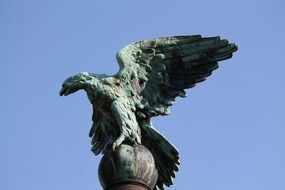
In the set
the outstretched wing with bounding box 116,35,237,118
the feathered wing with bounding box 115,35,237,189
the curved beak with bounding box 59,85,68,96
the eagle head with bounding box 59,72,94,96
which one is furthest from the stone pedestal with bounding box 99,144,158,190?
the curved beak with bounding box 59,85,68,96

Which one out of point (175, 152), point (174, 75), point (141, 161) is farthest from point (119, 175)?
point (174, 75)

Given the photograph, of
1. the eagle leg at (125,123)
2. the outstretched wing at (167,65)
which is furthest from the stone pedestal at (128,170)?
the outstretched wing at (167,65)

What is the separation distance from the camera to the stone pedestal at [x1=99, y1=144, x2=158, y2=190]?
933cm

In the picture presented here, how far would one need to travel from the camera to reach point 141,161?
950 centimetres

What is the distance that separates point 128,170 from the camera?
9398 mm

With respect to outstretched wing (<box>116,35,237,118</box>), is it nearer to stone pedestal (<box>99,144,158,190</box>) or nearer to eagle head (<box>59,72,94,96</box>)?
eagle head (<box>59,72,94,96</box>)

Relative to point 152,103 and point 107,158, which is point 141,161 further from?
point 152,103

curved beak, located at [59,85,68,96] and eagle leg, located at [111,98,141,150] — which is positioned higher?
curved beak, located at [59,85,68,96]

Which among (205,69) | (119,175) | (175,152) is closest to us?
(119,175)

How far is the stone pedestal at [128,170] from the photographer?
9.33 m

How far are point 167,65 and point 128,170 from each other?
2.27 m

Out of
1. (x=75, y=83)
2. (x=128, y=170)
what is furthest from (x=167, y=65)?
(x=128, y=170)

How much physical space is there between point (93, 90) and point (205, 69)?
169 centimetres

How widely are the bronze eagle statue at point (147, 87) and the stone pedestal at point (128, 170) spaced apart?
0.28m
